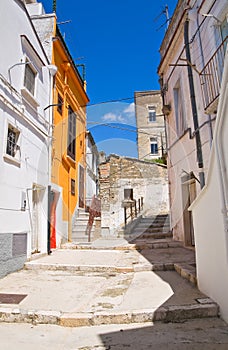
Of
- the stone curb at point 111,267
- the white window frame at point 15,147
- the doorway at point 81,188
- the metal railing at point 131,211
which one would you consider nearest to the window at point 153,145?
the metal railing at point 131,211

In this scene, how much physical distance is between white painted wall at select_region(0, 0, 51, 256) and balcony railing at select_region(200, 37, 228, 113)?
481cm

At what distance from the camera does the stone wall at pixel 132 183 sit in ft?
41.5

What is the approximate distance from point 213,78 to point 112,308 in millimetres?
5486

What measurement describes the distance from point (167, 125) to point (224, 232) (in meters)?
7.89

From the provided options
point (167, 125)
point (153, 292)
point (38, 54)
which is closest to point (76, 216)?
point (167, 125)

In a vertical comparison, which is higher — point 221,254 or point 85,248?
point 221,254

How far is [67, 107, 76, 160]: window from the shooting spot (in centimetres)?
1123

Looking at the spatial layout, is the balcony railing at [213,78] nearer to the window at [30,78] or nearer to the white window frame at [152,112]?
the window at [30,78]

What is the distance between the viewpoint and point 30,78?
7727 mm

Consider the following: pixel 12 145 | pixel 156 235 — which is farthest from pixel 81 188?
pixel 12 145

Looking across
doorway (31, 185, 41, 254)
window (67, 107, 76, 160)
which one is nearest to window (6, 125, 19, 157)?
doorway (31, 185, 41, 254)

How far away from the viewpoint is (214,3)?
620cm

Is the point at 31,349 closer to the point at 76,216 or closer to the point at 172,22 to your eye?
the point at 76,216

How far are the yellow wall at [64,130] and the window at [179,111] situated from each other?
15.1 ft
